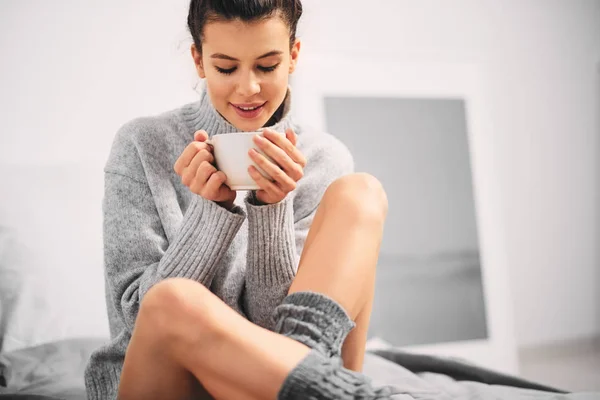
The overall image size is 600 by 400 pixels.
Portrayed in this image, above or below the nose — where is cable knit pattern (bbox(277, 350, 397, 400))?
below

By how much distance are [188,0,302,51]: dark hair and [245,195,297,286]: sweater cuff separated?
275 mm

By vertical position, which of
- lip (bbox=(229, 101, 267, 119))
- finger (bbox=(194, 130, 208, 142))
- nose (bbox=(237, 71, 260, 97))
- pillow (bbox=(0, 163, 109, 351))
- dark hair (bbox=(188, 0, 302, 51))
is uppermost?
dark hair (bbox=(188, 0, 302, 51))

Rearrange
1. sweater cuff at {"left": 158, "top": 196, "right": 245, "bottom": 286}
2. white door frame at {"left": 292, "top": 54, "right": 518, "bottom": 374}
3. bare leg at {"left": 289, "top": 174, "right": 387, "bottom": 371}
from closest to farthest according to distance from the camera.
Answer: bare leg at {"left": 289, "top": 174, "right": 387, "bottom": 371} → sweater cuff at {"left": 158, "top": 196, "right": 245, "bottom": 286} → white door frame at {"left": 292, "top": 54, "right": 518, "bottom": 374}

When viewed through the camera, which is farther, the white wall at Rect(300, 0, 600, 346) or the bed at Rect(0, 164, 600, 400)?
the white wall at Rect(300, 0, 600, 346)

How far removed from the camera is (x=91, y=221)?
1450mm

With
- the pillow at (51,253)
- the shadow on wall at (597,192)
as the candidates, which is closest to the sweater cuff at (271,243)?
the pillow at (51,253)

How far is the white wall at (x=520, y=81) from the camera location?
1.70 metres

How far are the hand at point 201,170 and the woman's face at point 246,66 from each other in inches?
5.5

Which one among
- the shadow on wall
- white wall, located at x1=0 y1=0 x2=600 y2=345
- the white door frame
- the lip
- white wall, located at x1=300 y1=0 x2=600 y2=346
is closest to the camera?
the lip

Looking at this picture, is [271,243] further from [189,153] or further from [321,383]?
[321,383]

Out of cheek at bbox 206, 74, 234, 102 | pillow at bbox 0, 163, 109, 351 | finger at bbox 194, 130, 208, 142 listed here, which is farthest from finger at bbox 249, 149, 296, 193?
pillow at bbox 0, 163, 109, 351

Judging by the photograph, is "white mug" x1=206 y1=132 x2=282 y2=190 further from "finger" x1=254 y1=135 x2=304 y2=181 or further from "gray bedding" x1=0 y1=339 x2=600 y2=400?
"gray bedding" x1=0 y1=339 x2=600 y2=400

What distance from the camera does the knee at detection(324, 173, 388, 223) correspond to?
31.8 inches

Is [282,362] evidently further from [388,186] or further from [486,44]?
[486,44]
